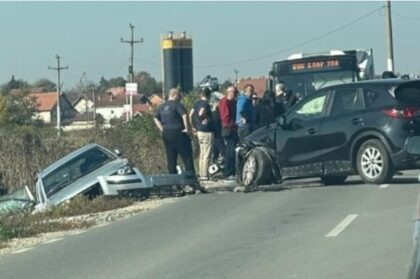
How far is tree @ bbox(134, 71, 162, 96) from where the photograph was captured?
110m

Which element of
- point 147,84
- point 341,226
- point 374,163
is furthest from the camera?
point 147,84

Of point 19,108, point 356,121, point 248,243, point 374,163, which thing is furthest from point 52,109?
point 248,243

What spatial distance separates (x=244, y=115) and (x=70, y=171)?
15.8ft

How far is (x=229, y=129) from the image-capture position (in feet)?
69.8

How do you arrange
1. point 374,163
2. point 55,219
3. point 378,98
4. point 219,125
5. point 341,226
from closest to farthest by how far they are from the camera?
point 341,226, point 55,219, point 374,163, point 378,98, point 219,125

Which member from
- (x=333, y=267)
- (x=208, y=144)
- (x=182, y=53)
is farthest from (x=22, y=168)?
(x=182, y=53)

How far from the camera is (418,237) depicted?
5477 millimetres

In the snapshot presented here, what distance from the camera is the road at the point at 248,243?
397 inches

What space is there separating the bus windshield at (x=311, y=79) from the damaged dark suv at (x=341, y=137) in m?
10.0

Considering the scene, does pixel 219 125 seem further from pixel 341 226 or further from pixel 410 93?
pixel 341 226

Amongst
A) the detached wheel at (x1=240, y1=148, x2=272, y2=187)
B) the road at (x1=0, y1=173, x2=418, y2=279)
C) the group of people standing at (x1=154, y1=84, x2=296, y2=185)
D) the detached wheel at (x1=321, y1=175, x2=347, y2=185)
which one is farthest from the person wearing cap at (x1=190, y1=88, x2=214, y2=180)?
the road at (x1=0, y1=173, x2=418, y2=279)

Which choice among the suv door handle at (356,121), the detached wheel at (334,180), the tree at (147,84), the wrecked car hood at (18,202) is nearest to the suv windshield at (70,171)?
the wrecked car hood at (18,202)

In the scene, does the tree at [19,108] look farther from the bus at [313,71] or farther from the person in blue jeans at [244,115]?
the person in blue jeans at [244,115]

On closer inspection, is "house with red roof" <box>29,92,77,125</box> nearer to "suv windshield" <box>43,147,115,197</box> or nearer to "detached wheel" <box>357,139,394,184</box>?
"suv windshield" <box>43,147,115,197</box>
